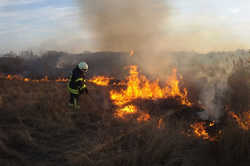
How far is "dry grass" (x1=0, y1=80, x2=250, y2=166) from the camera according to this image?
4.21m

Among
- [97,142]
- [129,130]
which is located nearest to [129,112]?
[129,130]

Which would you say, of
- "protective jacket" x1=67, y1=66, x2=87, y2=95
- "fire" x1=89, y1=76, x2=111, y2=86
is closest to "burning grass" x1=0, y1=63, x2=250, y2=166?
"protective jacket" x1=67, y1=66, x2=87, y2=95

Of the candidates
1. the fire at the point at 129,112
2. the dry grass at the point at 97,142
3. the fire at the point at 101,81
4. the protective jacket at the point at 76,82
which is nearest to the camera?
the dry grass at the point at 97,142

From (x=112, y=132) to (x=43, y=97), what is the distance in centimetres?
539

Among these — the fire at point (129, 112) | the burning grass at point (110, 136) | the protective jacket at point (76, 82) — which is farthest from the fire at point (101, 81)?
the protective jacket at point (76, 82)

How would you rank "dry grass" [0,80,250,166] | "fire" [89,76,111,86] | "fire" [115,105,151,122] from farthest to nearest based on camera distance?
1. "fire" [89,76,111,86]
2. "fire" [115,105,151,122]
3. "dry grass" [0,80,250,166]

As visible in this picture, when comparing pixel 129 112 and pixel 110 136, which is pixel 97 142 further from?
pixel 129 112

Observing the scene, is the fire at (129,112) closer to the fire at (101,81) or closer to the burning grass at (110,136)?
the burning grass at (110,136)

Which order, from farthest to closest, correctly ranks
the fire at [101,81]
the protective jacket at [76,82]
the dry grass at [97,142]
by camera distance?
the fire at [101,81] < the protective jacket at [76,82] < the dry grass at [97,142]

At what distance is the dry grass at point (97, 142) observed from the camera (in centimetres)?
421

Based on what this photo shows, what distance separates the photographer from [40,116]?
7871 millimetres

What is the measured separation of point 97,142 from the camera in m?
5.71

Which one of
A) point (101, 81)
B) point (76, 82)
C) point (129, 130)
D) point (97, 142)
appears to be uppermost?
point (76, 82)

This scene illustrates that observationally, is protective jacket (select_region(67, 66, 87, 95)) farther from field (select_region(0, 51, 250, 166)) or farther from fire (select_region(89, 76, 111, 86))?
fire (select_region(89, 76, 111, 86))
